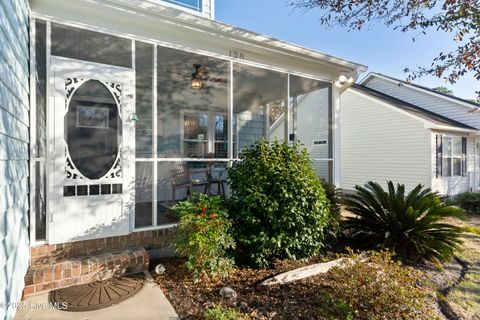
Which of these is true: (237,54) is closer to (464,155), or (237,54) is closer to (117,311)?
(117,311)

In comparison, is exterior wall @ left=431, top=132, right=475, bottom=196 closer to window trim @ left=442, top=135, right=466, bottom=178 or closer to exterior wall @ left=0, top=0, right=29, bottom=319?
window trim @ left=442, top=135, right=466, bottom=178

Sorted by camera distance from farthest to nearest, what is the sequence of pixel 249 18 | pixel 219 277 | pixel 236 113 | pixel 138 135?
pixel 236 113 → pixel 249 18 → pixel 138 135 → pixel 219 277

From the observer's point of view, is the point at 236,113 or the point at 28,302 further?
the point at 236,113

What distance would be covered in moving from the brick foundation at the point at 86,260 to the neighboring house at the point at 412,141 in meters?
9.50

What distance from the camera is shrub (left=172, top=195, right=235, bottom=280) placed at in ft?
9.34

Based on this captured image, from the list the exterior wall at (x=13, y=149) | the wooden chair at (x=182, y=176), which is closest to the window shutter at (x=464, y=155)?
the wooden chair at (x=182, y=176)

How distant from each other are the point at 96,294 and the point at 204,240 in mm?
1171

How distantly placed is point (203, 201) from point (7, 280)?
6.08 ft

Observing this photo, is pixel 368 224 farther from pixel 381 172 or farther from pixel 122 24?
pixel 381 172

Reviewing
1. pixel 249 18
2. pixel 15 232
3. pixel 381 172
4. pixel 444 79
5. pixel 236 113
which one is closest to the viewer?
pixel 15 232

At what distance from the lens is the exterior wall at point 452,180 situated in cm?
950

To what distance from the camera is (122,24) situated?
3.43 meters

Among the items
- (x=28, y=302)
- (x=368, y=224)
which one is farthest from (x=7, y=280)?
(x=368, y=224)

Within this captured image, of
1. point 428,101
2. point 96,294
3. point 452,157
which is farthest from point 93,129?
point 428,101
